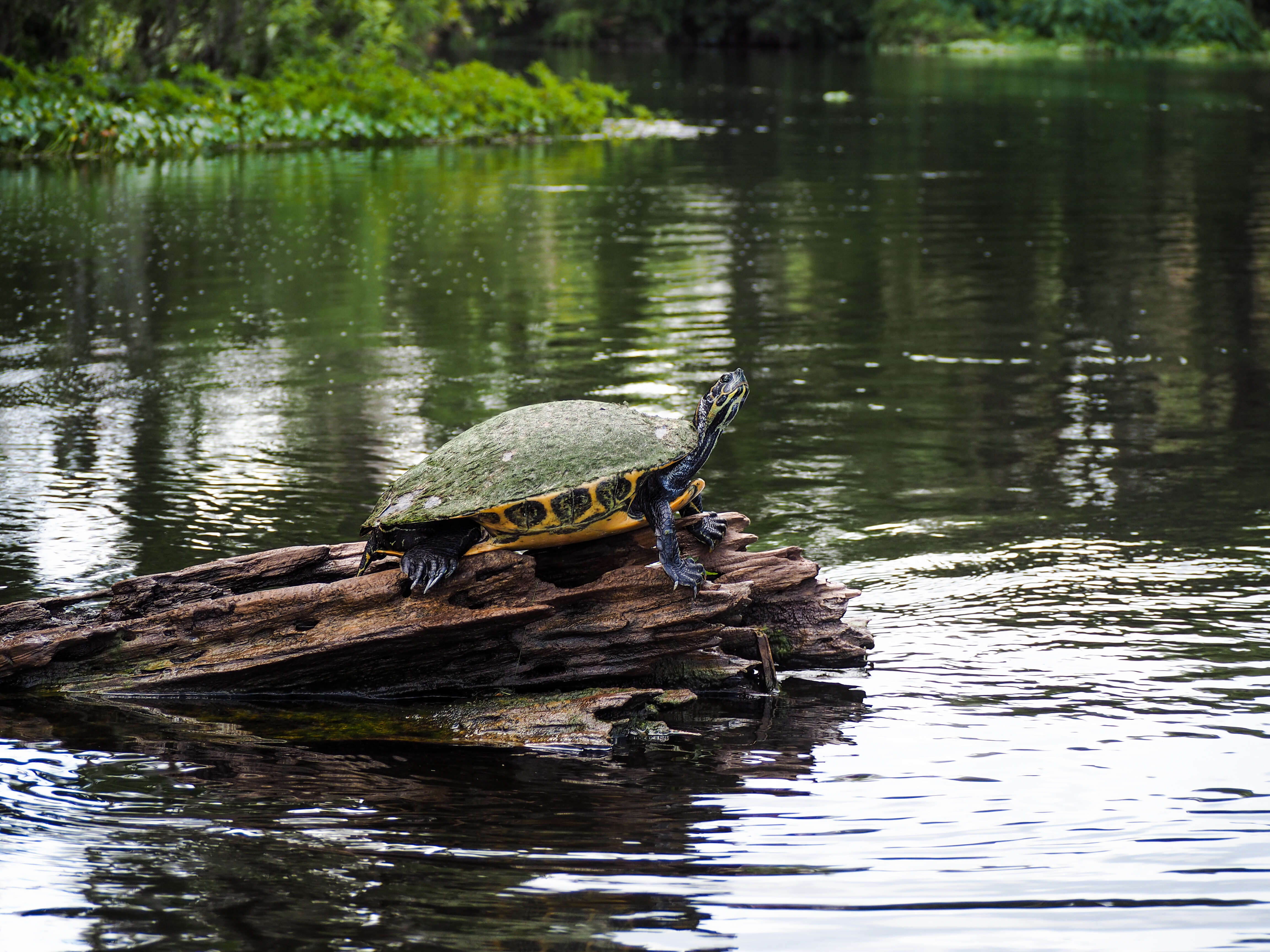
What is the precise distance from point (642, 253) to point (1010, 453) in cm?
823

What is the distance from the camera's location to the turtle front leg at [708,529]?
5.11 metres

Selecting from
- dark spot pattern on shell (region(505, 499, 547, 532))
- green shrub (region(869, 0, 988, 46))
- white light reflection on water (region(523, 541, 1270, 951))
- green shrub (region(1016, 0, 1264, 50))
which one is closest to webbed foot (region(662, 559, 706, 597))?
dark spot pattern on shell (region(505, 499, 547, 532))

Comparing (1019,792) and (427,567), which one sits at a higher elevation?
(427,567)

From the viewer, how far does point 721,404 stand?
5.17 meters

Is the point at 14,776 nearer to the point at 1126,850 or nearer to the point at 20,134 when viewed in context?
the point at 1126,850

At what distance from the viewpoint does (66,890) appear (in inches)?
142

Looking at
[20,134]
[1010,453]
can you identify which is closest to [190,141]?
[20,134]

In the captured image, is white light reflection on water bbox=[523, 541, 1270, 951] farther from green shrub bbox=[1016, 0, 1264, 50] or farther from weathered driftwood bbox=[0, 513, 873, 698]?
green shrub bbox=[1016, 0, 1264, 50]

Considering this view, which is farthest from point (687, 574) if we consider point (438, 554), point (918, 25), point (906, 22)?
point (906, 22)

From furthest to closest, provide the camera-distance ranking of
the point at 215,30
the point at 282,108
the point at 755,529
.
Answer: the point at 215,30
the point at 282,108
the point at 755,529

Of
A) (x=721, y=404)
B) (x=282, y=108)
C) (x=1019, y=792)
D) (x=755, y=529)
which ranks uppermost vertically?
(x=282, y=108)

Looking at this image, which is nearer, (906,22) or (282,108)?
(282,108)

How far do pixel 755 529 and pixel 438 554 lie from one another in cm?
246

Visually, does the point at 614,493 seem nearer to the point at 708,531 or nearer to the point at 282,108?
the point at 708,531
